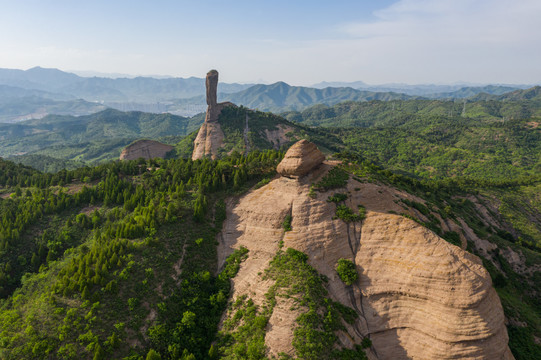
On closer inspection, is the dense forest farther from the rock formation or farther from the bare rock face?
the rock formation

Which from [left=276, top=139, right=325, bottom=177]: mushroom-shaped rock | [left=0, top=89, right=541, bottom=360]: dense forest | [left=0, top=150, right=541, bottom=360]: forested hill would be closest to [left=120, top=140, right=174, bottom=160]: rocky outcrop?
[left=0, top=89, right=541, bottom=360]: dense forest

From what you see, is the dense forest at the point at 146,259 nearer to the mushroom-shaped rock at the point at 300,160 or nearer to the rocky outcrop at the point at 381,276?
the rocky outcrop at the point at 381,276

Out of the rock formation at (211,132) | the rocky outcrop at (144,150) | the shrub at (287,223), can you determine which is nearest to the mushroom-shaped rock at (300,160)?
the shrub at (287,223)

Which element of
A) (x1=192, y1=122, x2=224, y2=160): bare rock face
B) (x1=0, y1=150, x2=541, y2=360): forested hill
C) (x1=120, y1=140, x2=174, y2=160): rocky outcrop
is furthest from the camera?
(x1=120, y1=140, x2=174, y2=160): rocky outcrop

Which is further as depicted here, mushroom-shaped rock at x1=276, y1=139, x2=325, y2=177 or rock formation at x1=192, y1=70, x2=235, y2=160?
rock formation at x1=192, y1=70, x2=235, y2=160

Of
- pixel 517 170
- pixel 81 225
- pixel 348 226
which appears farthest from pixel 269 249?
pixel 517 170
